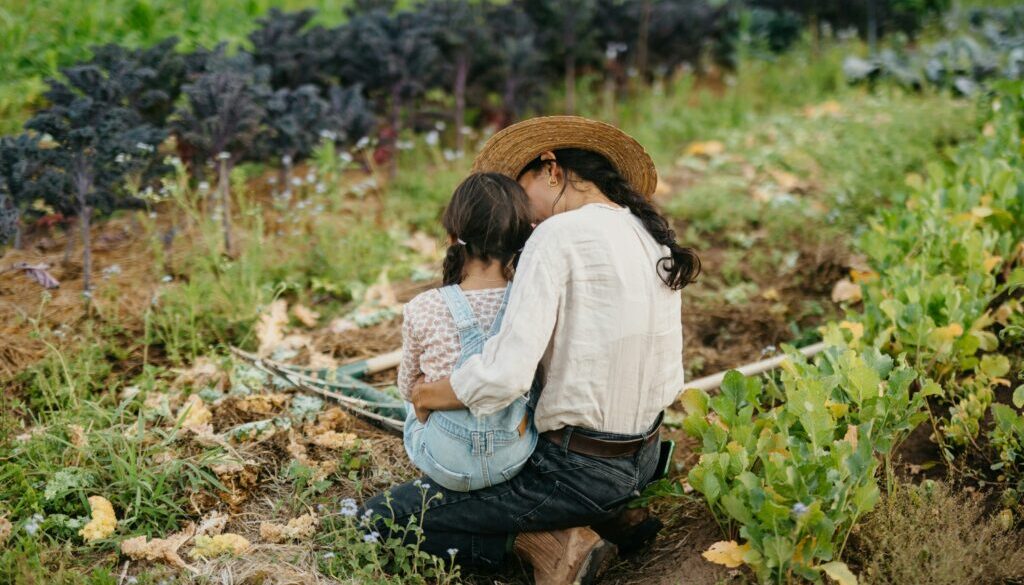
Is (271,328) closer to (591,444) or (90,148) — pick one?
(90,148)

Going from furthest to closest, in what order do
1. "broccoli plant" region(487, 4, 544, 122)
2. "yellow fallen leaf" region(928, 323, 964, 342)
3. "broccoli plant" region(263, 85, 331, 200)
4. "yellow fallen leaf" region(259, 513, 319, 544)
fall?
1. "broccoli plant" region(487, 4, 544, 122)
2. "broccoli plant" region(263, 85, 331, 200)
3. "yellow fallen leaf" region(928, 323, 964, 342)
4. "yellow fallen leaf" region(259, 513, 319, 544)

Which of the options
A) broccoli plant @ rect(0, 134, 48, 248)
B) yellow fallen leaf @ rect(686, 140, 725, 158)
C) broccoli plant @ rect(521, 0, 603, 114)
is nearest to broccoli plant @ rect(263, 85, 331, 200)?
broccoli plant @ rect(0, 134, 48, 248)

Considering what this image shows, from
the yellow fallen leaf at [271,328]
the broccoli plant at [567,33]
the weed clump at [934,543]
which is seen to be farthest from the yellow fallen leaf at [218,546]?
the broccoli plant at [567,33]

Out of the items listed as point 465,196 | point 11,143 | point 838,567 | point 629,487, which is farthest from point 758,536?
point 11,143

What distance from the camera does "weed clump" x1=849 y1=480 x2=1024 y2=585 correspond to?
261 centimetres

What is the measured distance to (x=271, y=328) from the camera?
445 cm

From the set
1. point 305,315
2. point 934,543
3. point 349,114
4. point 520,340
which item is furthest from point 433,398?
point 349,114

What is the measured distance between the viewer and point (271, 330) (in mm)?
4441

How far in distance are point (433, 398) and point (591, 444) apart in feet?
1.67

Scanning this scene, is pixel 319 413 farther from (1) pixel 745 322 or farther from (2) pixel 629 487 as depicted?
(1) pixel 745 322

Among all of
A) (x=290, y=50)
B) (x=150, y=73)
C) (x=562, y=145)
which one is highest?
(x=562, y=145)

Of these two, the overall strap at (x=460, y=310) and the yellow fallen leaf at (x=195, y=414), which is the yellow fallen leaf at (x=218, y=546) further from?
the overall strap at (x=460, y=310)

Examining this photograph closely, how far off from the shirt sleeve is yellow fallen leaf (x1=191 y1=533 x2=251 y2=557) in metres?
0.97

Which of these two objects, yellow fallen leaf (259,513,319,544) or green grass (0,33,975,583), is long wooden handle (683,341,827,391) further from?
yellow fallen leaf (259,513,319,544)
